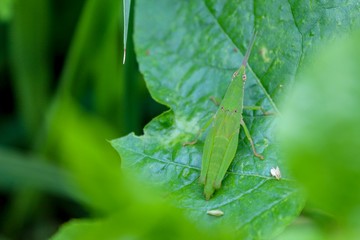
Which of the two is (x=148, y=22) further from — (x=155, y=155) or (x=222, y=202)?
(x=222, y=202)

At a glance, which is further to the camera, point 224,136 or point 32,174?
point 32,174

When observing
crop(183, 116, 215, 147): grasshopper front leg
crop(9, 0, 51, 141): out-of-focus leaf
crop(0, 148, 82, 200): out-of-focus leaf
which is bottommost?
crop(0, 148, 82, 200): out-of-focus leaf

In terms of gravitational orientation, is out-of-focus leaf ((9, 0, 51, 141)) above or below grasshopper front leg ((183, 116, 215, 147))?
below

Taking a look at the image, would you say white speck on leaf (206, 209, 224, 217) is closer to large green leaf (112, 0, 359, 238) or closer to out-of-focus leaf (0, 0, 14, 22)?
large green leaf (112, 0, 359, 238)

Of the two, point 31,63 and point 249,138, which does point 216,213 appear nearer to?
point 249,138

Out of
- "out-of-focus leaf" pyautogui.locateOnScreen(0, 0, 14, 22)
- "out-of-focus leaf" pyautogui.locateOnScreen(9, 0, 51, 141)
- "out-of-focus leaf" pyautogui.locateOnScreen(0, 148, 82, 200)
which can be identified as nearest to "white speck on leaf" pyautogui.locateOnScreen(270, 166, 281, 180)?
"out-of-focus leaf" pyautogui.locateOnScreen(0, 148, 82, 200)

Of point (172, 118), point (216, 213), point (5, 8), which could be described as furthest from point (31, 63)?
point (216, 213)
